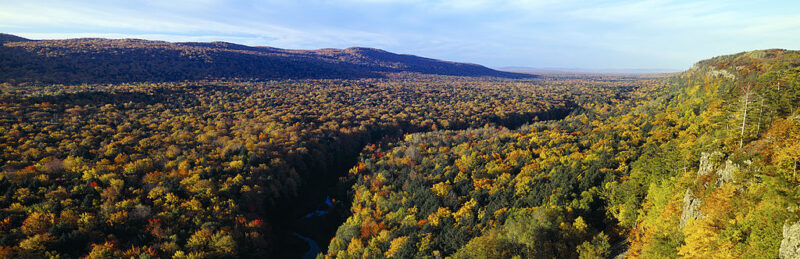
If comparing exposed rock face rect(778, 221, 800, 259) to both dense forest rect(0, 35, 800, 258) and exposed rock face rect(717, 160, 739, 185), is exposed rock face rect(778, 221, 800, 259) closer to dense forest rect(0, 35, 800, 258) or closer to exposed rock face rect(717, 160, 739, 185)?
dense forest rect(0, 35, 800, 258)

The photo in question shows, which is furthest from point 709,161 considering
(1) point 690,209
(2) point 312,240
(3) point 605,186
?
(2) point 312,240

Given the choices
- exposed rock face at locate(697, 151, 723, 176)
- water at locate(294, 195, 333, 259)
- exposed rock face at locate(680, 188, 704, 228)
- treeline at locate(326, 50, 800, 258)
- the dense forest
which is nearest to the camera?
treeline at locate(326, 50, 800, 258)

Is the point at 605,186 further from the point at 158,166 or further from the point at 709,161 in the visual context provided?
the point at 158,166

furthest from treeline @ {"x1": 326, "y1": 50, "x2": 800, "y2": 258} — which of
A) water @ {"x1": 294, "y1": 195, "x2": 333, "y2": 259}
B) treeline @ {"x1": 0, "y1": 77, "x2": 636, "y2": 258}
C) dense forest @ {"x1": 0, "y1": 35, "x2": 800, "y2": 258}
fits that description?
treeline @ {"x1": 0, "y1": 77, "x2": 636, "y2": 258}

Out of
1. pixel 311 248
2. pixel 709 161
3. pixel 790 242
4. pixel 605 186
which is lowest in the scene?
pixel 311 248

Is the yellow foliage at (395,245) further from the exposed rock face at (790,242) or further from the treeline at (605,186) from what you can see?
the exposed rock face at (790,242)

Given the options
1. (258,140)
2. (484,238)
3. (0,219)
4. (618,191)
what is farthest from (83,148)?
(618,191)
